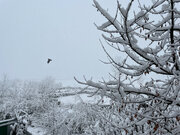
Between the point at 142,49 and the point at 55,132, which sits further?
the point at 55,132

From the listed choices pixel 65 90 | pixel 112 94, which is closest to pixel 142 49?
pixel 112 94

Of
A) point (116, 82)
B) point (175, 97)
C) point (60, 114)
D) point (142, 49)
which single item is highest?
point (142, 49)

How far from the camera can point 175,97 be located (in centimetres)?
172

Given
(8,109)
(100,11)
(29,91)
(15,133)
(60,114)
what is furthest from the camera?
(29,91)

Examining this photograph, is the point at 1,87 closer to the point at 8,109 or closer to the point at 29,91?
the point at 29,91

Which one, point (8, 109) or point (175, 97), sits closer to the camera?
point (175, 97)

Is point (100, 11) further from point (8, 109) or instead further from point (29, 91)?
point (29, 91)

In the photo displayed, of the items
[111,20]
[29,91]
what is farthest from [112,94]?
[29,91]

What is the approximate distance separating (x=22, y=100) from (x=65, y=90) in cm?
1520

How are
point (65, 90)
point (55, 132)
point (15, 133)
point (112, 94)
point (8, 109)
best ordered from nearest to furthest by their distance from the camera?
point (112, 94)
point (65, 90)
point (15, 133)
point (55, 132)
point (8, 109)

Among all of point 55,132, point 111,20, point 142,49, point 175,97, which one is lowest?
point 55,132

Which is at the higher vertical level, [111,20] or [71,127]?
[111,20]

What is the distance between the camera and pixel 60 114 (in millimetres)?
8320

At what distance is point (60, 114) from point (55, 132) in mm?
851
